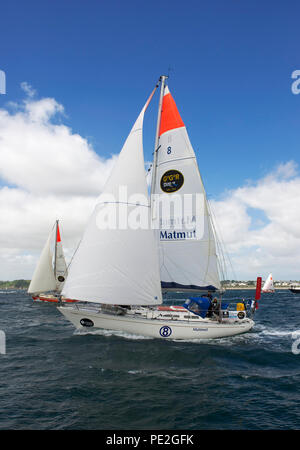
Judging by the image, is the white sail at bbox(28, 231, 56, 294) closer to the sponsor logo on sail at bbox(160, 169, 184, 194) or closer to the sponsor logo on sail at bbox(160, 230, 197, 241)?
the sponsor logo on sail at bbox(160, 230, 197, 241)

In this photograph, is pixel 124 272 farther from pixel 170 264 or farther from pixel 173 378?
pixel 173 378

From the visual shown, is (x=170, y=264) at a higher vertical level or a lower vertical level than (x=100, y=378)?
higher

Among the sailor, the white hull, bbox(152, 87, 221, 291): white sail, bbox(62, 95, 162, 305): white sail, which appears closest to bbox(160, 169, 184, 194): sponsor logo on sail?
bbox(152, 87, 221, 291): white sail

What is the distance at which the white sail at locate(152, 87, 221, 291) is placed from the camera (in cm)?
1888

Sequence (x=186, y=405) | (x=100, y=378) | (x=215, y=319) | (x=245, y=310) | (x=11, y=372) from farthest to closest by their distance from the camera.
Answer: (x=245, y=310)
(x=215, y=319)
(x=11, y=372)
(x=100, y=378)
(x=186, y=405)

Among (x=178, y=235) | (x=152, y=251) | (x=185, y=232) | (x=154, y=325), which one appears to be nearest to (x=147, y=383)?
(x=154, y=325)

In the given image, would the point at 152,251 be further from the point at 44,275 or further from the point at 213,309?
the point at 44,275

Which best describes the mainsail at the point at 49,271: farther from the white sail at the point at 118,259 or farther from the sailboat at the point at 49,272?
the white sail at the point at 118,259

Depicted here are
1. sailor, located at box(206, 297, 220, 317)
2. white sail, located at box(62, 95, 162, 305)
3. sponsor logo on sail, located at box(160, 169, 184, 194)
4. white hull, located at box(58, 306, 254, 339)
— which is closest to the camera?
white sail, located at box(62, 95, 162, 305)

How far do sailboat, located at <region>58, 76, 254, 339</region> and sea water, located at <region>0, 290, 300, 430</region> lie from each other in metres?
1.28

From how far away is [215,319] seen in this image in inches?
714

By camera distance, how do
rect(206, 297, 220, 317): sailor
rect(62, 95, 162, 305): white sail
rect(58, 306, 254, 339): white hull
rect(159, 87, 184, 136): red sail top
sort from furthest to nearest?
rect(159, 87, 184, 136): red sail top, rect(206, 297, 220, 317): sailor, rect(58, 306, 254, 339): white hull, rect(62, 95, 162, 305): white sail
